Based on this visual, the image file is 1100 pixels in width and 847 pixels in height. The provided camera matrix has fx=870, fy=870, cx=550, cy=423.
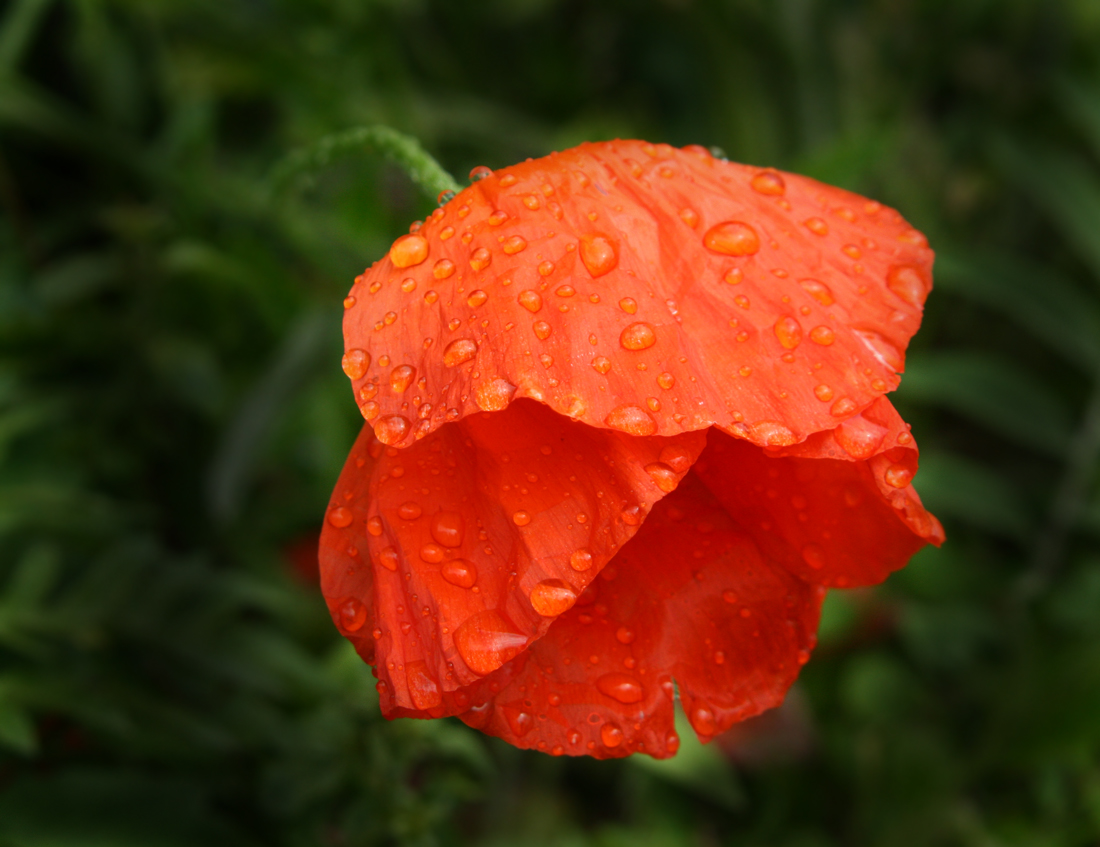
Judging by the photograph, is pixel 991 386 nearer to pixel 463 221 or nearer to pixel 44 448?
pixel 463 221

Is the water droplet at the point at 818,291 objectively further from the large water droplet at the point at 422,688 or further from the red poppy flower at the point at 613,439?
the large water droplet at the point at 422,688

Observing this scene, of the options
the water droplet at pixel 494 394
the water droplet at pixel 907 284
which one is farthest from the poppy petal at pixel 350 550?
the water droplet at pixel 907 284

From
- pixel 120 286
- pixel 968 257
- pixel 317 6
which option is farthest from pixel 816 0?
pixel 120 286

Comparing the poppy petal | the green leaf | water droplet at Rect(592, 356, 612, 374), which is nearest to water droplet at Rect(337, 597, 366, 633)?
the poppy petal

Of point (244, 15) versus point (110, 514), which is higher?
point (244, 15)

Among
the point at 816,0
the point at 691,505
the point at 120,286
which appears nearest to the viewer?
the point at 691,505

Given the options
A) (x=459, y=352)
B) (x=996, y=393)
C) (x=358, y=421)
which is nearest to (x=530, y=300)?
(x=459, y=352)
